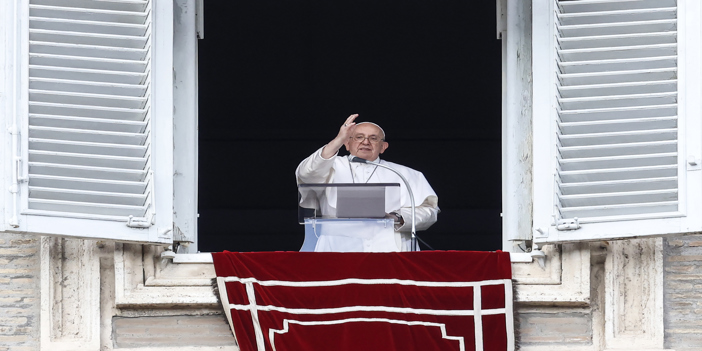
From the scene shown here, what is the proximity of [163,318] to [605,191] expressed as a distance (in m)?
2.03

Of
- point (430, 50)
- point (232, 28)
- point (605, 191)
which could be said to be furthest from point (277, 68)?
point (605, 191)

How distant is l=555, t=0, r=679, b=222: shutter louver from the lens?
621 cm

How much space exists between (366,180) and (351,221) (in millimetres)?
1224

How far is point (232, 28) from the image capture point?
36.4ft

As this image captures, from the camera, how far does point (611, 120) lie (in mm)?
6297

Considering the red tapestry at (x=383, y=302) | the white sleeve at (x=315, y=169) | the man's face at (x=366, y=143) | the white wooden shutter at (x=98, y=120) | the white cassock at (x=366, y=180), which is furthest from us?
the man's face at (x=366, y=143)

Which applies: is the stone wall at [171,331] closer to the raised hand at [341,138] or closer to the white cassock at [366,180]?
the white cassock at [366,180]

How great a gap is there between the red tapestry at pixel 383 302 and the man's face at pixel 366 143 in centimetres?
167

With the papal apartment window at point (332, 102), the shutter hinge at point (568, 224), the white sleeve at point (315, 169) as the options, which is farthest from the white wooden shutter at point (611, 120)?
the papal apartment window at point (332, 102)

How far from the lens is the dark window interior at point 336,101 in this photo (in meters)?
11.1

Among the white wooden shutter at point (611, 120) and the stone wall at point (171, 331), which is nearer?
the white wooden shutter at point (611, 120)

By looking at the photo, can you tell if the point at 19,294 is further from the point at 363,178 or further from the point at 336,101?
the point at 336,101

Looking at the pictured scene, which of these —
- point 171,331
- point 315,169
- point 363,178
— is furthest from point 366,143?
point 171,331

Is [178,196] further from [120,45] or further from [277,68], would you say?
[277,68]
